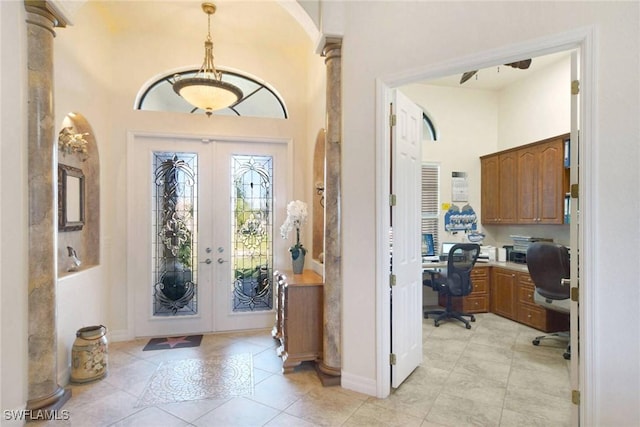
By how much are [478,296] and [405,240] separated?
2907 mm

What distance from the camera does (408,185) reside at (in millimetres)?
3033

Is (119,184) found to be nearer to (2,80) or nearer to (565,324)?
(2,80)

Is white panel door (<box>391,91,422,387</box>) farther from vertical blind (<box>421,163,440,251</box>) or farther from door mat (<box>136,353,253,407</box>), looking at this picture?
vertical blind (<box>421,163,440,251</box>)

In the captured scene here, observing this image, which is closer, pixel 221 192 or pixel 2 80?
pixel 2 80

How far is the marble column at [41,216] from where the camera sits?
7.90ft

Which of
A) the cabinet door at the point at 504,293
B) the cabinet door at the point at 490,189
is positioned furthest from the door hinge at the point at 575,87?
the cabinet door at the point at 490,189

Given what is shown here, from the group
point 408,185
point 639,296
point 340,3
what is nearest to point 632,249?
point 639,296

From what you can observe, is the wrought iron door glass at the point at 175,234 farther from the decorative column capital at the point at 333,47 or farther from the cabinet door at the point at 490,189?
the cabinet door at the point at 490,189

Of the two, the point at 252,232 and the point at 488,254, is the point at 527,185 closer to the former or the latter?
the point at 488,254

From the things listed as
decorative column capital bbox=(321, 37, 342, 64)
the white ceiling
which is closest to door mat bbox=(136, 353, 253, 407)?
decorative column capital bbox=(321, 37, 342, 64)

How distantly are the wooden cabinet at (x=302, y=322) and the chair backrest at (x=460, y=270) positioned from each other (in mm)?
2168

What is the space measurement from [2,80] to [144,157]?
188cm

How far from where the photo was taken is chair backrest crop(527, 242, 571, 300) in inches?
140

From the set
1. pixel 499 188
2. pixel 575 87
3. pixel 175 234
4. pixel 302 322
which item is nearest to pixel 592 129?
pixel 575 87
